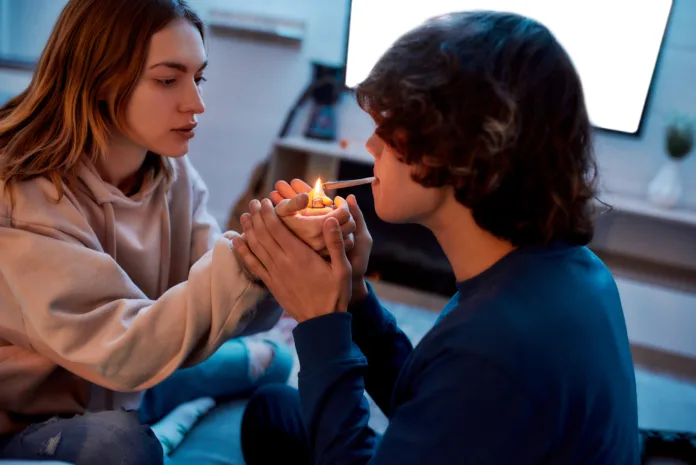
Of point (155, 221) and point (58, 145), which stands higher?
point (58, 145)

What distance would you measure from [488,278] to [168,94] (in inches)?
28.5

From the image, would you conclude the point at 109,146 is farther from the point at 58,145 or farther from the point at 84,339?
the point at 84,339

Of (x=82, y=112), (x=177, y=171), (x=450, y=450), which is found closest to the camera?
(x=450, y=450)

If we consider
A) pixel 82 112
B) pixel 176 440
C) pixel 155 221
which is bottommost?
Result: pixel 176 440

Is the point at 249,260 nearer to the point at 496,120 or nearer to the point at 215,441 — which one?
the point at 496,120

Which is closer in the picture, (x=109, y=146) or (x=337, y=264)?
(x=337, y=264)

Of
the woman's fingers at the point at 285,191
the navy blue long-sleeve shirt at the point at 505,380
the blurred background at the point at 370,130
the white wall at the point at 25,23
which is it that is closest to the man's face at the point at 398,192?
the navy blue long-sleeve shirt at the point at 505,380

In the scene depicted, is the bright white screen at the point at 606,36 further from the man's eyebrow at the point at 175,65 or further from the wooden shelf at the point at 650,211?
the man's eyebrow at the point at 175,65

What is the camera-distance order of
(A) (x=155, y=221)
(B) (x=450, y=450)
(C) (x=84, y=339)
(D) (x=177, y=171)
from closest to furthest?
(B) (x=450, y=450) → (C) (x=84, y=339) → (A) (x=155, y=221) → (D) (x=177, y=171)

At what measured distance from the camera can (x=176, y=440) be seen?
1.32m

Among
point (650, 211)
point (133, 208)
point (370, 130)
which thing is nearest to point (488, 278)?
point (133, 208)

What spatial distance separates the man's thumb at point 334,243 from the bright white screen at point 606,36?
5.62 ft

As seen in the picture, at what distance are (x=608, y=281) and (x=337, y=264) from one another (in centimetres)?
38

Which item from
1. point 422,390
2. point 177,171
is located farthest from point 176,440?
point 422,390
